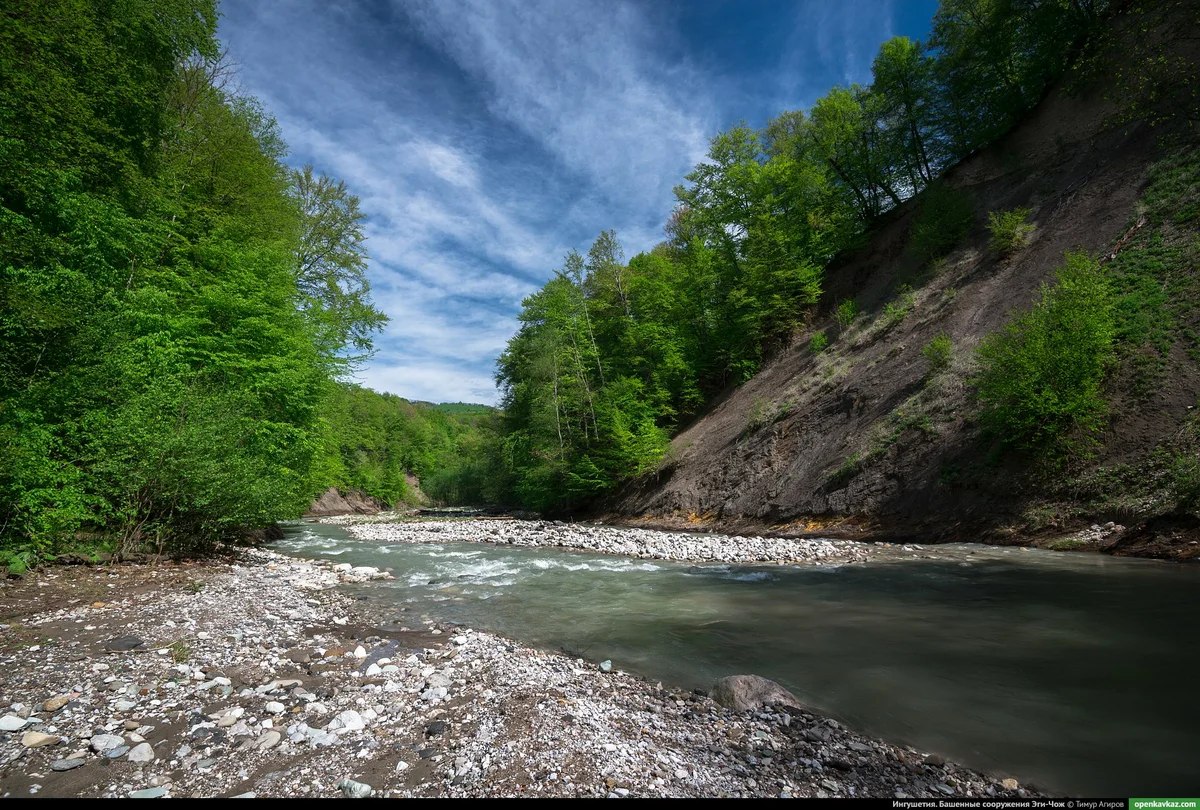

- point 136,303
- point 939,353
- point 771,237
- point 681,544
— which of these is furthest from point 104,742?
point 771,237

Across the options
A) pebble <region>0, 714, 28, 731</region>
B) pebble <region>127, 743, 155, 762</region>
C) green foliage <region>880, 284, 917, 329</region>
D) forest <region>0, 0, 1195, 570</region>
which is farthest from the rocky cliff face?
pebble <region>127, 743, 155, 762</region>

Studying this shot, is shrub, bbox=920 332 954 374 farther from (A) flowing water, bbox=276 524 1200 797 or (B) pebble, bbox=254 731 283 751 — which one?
(B) pebble, bbox=254 731 283 751

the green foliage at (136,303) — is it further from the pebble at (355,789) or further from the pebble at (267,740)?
the pebble at (355,789)

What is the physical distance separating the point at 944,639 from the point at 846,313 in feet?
67.2

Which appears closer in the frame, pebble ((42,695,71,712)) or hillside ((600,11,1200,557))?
pebble ((42,695,71,712))

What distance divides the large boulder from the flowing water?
0.45 metres

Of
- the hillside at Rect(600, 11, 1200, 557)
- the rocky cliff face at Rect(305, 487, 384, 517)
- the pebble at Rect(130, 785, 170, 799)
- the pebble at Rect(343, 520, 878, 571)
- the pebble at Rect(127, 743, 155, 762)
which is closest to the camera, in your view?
the pebble at Rect(130, 785, 170, 799)

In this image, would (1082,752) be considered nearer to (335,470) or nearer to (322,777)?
(322,777)

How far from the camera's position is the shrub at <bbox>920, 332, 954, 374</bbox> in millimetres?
16344

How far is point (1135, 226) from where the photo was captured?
596 inches

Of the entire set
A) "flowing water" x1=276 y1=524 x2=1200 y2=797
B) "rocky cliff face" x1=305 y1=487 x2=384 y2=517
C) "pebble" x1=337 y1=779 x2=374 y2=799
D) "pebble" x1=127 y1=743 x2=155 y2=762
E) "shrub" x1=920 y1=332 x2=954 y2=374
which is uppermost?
"shrub" x1=920 y1=332 x2=954 y2=374

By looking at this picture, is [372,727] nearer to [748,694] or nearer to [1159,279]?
[748,694]

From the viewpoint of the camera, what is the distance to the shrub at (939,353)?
53.6 feet

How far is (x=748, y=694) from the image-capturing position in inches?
166
